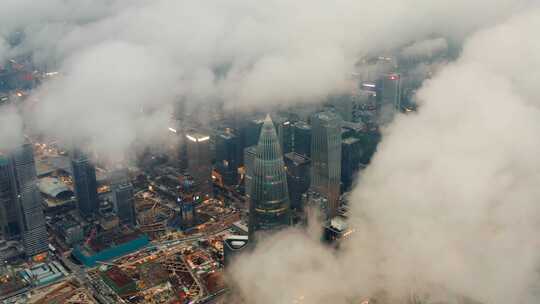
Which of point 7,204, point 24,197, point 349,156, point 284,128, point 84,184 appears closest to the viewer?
point 24,197

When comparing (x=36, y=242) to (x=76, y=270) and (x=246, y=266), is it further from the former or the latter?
(x=246, y=266)

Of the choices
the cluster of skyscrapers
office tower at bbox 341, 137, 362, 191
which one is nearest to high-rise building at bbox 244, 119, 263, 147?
office tower at bbox 341, 137, 362, 191

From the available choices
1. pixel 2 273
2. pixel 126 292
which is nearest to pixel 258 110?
pixel 126 292

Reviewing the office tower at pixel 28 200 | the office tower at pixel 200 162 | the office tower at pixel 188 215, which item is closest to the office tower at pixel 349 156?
the office tower at pixel 200 162

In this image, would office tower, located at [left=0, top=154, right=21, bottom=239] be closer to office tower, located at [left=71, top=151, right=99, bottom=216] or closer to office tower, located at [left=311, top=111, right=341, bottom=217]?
office tower, located at [left=71, top=151, right=99, bottom=216]

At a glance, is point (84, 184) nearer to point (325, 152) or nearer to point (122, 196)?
point (122, 196)

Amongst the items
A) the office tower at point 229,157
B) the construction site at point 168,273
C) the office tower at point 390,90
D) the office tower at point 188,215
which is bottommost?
the construction site at point 168,273

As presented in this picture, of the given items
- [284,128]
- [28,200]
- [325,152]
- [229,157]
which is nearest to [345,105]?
[284,128]

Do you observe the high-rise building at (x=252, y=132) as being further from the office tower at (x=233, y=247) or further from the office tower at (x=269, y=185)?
the office tower at (x=269, y=185)
